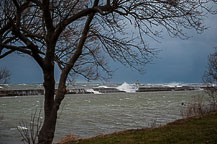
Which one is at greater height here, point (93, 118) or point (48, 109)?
point (48, 109)

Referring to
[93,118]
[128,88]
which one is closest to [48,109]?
[93,118]

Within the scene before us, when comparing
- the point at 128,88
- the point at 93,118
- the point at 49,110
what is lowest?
the point at 93,118

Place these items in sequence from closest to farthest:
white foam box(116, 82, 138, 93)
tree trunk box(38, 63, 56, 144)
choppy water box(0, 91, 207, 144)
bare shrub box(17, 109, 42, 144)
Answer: bare shrub box(17, 109, 42, 144) → tree trunk box(38, 63, 56, 144) → choppy water box(0, 91, 207, 144) → white foam box(116, 82, 138, 93)

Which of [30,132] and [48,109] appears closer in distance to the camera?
[48,109]

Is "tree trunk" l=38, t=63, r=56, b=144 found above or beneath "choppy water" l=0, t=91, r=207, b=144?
above

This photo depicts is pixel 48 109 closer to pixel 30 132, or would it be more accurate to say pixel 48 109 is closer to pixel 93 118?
pixel 30 132

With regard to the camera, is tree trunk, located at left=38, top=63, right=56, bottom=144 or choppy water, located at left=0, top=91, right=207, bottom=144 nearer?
tree trunk, located at left=38, top=63, right=56, bottom=144

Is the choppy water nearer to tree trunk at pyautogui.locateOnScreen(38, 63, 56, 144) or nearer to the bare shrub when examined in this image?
the bare shrub

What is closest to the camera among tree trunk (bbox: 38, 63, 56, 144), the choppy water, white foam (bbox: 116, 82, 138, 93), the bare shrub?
the bare shrub

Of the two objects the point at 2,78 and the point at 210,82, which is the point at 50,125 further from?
the point at 2,78

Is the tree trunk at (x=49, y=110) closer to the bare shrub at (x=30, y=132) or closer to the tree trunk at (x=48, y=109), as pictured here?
the tree trunk at (x=48, y=109)

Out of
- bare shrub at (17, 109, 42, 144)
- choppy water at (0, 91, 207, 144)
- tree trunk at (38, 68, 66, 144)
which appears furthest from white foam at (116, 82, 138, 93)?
tree trunk at (38, 68, 66, 144)

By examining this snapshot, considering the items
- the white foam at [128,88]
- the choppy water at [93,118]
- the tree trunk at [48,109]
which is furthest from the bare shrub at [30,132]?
the white foam at [128,88]

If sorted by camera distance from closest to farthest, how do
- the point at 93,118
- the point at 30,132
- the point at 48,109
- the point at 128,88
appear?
the point at 48,109 < the point at 30,132 < the point at 93,118 < the point at 128,88
